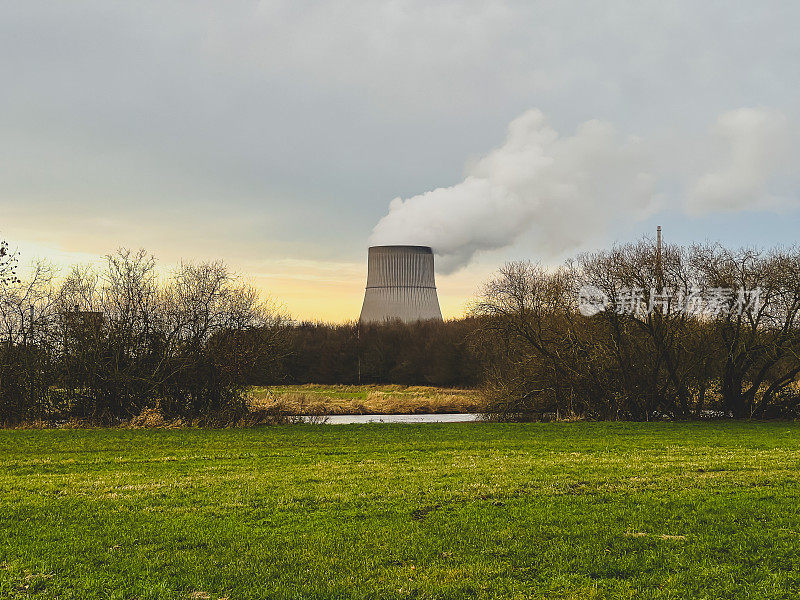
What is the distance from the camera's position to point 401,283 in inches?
1649

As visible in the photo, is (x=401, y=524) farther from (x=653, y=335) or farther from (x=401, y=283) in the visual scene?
(x=401, y=283)

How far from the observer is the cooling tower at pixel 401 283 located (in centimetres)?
4112

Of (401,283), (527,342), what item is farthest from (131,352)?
(401,283)

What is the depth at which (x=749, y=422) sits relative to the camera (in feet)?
69.0

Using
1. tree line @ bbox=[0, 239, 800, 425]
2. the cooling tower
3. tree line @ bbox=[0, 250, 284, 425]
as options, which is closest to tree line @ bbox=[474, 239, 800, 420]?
tree line @ bbox=[0, 239, 800, 425]

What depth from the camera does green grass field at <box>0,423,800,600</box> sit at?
5422 mm

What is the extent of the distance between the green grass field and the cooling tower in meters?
28.8

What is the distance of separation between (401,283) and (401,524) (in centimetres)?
3500

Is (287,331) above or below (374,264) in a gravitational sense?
below

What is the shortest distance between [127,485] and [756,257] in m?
18.8

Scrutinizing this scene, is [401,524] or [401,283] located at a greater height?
[401,283]

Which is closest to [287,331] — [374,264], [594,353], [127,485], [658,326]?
[594,353]

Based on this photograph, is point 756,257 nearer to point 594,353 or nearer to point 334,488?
point 594,353

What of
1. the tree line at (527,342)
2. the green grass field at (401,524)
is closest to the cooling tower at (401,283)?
the tree line at (527,342)
